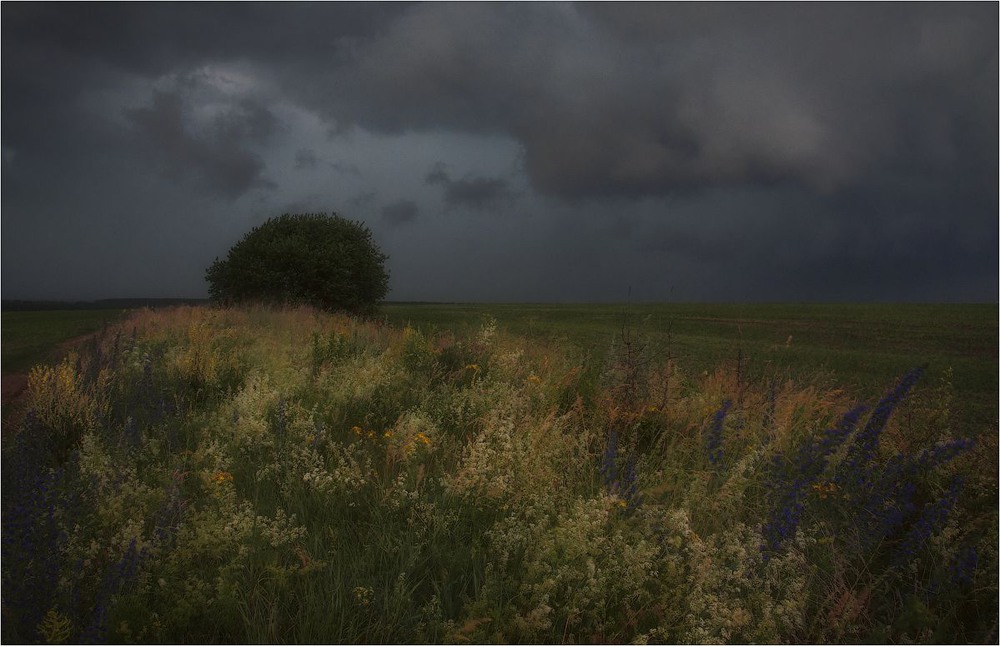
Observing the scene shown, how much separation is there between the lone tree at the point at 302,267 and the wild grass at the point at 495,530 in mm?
21628

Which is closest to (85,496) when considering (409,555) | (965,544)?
(409,555)

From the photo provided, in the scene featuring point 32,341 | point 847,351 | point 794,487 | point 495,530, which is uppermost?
point 794,487

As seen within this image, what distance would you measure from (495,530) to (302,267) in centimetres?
2607

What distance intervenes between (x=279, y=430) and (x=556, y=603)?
3.09 m

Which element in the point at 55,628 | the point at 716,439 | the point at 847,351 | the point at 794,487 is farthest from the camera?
the point at 847,351

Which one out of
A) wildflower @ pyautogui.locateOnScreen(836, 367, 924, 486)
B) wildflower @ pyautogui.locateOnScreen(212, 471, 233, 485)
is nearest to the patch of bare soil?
wildflower @ pyautogui.locateOnScreen(212, 471, 233, 485)

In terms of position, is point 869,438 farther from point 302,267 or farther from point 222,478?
point 302,267

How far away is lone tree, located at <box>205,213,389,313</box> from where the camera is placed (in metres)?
27.0

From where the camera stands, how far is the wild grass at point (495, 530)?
2801mm

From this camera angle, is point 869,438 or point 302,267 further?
point 302,267

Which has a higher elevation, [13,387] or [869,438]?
[869,438]

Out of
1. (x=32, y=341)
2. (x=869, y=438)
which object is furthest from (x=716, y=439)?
(x=32, y=341)

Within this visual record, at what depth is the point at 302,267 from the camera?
27.6 metres

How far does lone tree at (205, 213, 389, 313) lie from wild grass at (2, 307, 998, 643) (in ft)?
71.0
